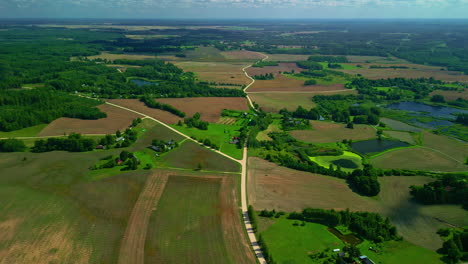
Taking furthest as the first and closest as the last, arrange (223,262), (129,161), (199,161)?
(199,161) < (129,161) < (223,262)

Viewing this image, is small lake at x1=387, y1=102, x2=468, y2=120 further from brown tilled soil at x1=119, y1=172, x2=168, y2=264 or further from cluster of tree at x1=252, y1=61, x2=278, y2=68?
brown tilled soil at x1=119, y1=172, x2=168, y2=264

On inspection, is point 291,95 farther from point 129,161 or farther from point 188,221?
point 188,221

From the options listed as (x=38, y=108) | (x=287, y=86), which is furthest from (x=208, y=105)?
(x=38, y=108)

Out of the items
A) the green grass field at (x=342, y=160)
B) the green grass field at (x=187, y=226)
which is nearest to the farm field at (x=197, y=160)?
the green grass field at (x=187, y=226)

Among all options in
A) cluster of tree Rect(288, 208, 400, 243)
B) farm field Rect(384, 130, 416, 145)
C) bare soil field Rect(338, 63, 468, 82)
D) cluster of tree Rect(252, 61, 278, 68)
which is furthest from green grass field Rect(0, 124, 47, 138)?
bare soil field Rect(338, 63, 468, 82)

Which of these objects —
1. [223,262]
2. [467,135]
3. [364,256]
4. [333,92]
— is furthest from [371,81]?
[223,262]

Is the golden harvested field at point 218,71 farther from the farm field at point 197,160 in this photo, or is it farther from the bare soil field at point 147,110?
the farm field at point 197,160

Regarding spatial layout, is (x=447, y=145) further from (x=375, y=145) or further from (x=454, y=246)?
(x=454, y=246)

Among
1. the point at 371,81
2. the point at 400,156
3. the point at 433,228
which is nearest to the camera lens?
the point at 433,228
